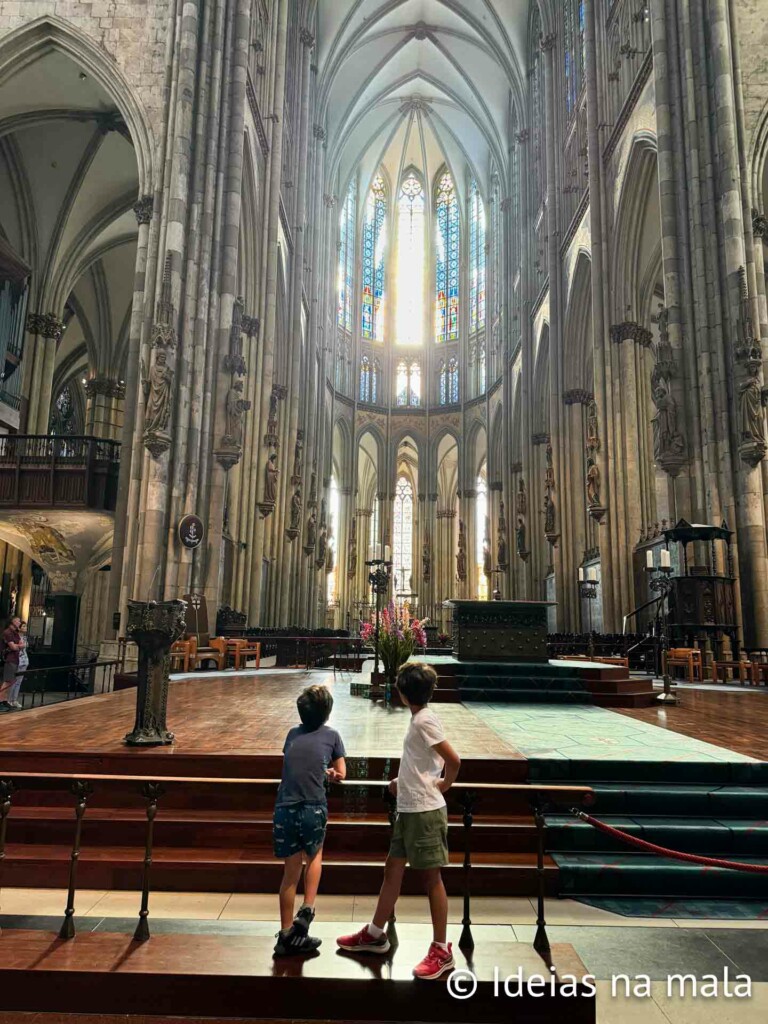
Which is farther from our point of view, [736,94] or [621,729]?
[736,94]

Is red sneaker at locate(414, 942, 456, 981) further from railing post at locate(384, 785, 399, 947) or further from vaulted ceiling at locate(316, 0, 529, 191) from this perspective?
vaulted ceiling at locate(316, 0, 529, 191)

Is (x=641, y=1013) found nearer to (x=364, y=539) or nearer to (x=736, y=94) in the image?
(x=736, y=94)

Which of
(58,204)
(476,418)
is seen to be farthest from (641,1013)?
(476,418)

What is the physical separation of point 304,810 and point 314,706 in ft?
1.54

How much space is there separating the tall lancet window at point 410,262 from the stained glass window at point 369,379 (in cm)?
234

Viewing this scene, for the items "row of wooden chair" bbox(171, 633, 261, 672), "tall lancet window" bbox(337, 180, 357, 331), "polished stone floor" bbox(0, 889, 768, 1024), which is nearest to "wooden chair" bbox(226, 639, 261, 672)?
"row of wooden chair" bbox(171, 633, 261, 672)

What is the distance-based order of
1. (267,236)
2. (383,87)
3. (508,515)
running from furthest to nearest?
(383,87), (508,515), (267,236)

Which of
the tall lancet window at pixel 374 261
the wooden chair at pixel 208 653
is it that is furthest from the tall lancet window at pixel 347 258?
the wooden chair at pixel 208 653

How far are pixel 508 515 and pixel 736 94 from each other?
66.9ft

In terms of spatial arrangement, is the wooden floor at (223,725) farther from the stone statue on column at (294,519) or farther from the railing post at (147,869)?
the stone statue on column at (294,519)

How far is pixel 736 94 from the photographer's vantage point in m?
15.3

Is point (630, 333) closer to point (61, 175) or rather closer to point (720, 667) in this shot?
point (720, 667)

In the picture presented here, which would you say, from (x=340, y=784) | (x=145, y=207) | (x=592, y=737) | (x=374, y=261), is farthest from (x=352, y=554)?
(x=340, y=784)

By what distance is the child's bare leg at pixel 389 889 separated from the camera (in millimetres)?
3250
